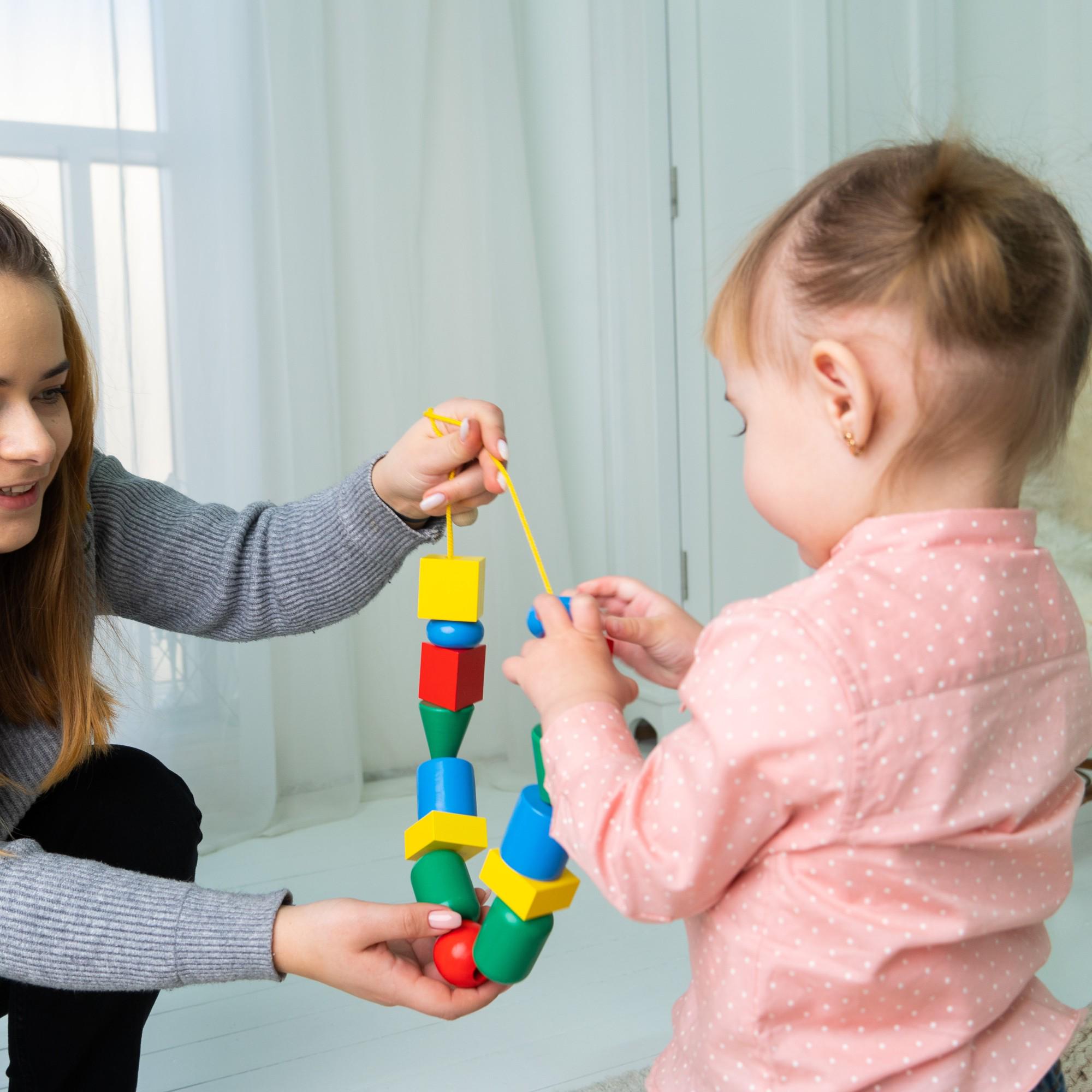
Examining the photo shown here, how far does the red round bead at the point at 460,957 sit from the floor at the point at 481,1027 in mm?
445

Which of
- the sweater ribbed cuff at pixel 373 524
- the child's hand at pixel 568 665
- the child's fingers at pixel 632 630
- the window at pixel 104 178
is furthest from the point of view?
the window at pixel 104 178

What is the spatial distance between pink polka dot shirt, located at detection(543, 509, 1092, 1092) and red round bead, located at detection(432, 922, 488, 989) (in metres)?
0.23

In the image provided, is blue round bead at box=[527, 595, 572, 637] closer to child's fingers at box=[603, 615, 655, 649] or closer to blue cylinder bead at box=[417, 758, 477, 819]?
child's fingers at box=[603, 615, 655, 649]

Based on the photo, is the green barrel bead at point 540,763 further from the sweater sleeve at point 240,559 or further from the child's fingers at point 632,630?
the sweater sleeve at point 240,559

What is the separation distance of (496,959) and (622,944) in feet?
2.69

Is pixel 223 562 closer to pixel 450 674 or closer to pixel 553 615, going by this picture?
pixel 450 674

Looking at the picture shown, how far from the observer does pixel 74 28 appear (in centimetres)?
196

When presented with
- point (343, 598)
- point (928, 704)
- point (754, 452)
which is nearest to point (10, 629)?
point (343, 598)

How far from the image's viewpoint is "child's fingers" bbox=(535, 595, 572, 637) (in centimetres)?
87

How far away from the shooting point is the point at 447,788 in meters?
1.01

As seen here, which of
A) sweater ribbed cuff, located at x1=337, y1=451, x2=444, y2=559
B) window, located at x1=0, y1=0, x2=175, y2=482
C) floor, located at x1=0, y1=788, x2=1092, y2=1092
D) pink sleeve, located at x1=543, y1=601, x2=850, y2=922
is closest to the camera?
pink sleeve, located at x1=543, y1=601, x2=850, y2=922

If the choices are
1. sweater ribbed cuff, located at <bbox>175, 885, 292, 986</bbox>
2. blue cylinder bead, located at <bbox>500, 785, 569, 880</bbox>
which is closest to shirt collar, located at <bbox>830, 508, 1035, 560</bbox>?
blue cylinder bead, located at <bbox>500, 785, 569, 880</bbox>

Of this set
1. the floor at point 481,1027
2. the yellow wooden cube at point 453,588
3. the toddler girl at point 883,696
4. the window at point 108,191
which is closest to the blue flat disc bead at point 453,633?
the yellow wooden cube at point 453,588

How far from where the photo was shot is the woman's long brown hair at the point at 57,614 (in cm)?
115
